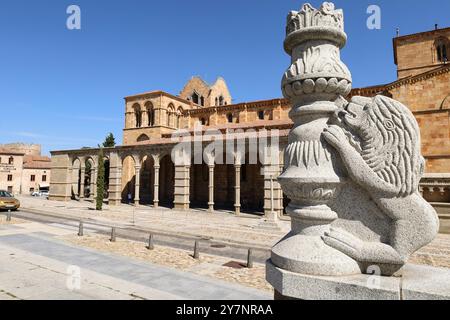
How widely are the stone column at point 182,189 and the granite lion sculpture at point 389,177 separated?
25756mm

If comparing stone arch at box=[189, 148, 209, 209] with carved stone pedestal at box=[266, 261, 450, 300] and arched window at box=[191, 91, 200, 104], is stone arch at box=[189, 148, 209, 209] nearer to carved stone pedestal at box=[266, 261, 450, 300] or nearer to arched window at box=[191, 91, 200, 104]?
arched window at box=[191, 91, 200, 104]

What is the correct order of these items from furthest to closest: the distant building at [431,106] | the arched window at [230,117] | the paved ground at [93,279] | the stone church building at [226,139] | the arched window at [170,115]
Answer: the arched window at [170,115], the arched window at [230,117], the stone church building at [226,139], the distant building at [431,106], the paved ground at [93,279]

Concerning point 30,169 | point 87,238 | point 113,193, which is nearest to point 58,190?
point 113,193

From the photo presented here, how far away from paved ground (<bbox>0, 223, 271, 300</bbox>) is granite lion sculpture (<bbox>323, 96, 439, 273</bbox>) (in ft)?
13.7

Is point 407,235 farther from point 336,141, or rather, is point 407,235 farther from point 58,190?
point 58,190

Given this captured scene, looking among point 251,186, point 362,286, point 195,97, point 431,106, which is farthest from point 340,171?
point 195,97

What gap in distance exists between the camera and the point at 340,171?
2.88 m

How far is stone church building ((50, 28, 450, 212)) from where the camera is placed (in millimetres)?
21609

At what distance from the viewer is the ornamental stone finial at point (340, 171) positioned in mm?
2621

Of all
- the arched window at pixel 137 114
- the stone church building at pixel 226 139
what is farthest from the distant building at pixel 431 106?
the arched window at pixel 137 114

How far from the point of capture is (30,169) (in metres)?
54.9

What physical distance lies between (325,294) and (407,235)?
96 cm

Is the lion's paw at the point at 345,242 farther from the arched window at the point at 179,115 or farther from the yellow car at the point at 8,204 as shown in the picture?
the arched window at the point at 179,115

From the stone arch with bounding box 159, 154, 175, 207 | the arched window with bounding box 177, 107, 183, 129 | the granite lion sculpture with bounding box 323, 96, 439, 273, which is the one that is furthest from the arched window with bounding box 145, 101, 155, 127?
the granite lion sculpture with bounding box 323, 96, 439, 273
